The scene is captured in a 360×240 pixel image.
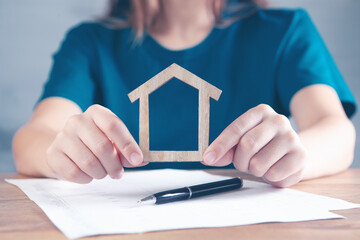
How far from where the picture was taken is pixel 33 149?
0.80 m

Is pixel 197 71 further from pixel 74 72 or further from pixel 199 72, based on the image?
pixel 74 72

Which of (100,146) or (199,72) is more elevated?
(199,72)

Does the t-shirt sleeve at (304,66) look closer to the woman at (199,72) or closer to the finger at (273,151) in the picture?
the woman at (199,72)

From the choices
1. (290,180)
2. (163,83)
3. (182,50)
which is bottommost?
(290,180)

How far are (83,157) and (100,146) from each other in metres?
0.04

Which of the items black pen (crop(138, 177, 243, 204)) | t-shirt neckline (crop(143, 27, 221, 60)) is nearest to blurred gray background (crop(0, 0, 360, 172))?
t-shirt neckline (crop(143, 27, 221, 60))

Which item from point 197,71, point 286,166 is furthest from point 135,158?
point 197,71

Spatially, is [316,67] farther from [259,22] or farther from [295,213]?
[295,213]

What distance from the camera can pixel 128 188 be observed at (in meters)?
0.61

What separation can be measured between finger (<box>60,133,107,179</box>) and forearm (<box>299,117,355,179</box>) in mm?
408

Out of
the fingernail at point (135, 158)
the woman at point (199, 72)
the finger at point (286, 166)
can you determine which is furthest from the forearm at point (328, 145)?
the fingernail at point (135, 158)

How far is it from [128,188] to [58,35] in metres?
1.28

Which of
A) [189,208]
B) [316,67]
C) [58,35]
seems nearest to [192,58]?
[316,67]

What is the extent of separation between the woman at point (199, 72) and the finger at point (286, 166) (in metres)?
0.19
